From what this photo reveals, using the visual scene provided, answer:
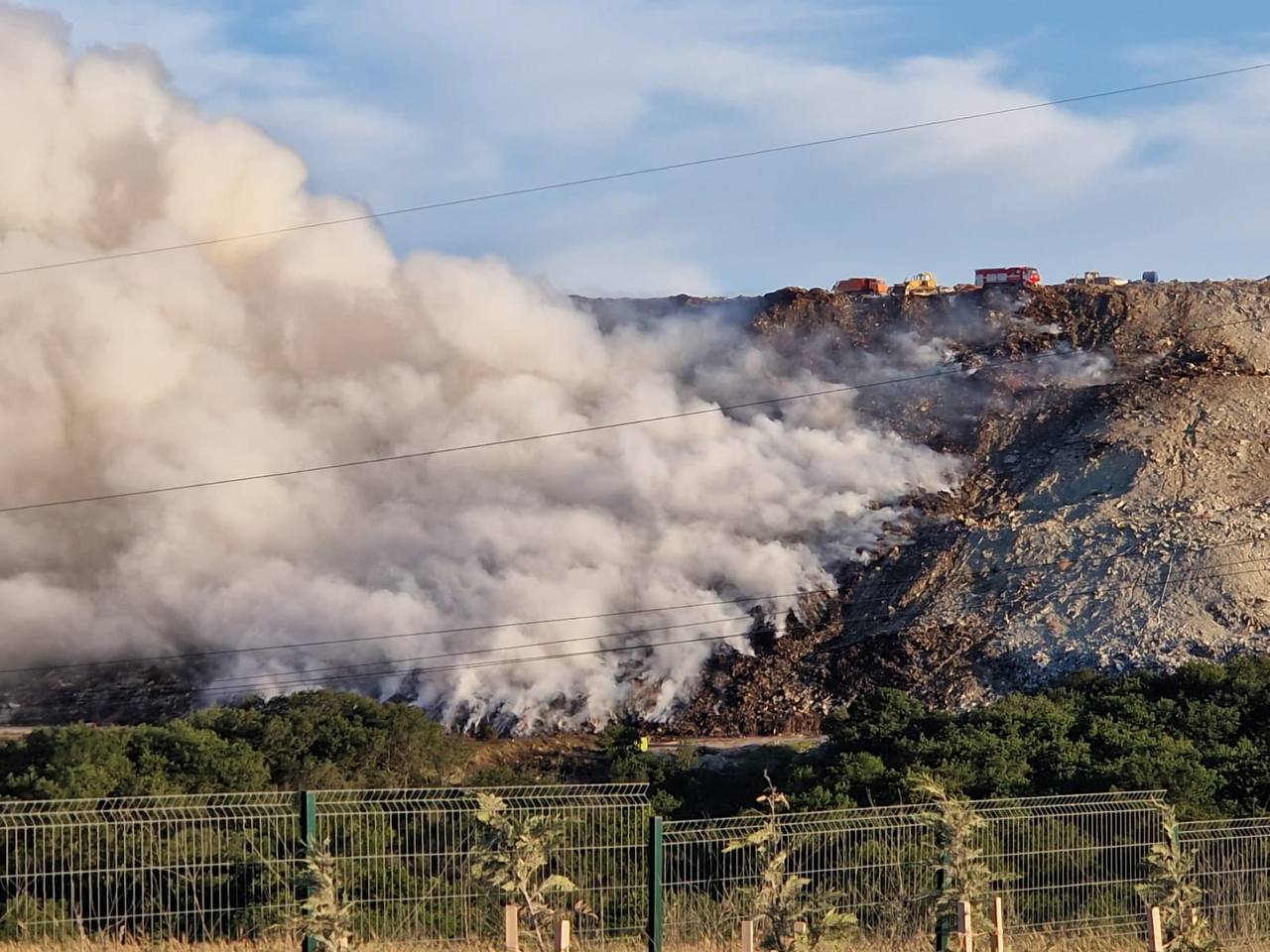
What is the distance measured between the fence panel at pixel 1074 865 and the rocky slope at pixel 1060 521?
117 feet

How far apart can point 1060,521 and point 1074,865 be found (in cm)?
4934

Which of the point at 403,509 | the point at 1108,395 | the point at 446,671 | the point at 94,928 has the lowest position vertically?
the point at 94,928

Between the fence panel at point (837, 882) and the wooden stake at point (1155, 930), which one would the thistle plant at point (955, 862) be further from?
the wooden stake at point (1155, 930)

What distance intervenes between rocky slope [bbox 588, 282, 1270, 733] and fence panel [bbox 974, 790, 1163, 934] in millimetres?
35534

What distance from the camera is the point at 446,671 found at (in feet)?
225

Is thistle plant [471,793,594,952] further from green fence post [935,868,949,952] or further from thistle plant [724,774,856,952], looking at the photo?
green fence post [935,868,949,952]

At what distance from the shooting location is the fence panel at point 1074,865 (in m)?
21.5

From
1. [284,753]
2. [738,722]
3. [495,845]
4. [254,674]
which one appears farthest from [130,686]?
[495,845]

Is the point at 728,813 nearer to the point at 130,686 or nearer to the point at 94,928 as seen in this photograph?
the point at 94,928

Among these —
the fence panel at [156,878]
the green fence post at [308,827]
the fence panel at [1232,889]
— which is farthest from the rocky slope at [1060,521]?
the green fence post at [308,827]

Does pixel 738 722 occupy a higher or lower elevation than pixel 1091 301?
lower

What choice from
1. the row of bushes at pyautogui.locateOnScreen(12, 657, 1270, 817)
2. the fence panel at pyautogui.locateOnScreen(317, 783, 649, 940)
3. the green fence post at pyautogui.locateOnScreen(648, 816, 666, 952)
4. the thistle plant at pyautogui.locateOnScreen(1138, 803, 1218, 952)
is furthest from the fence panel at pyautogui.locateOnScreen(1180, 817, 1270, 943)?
the row of bushes at pyautogui.locateOnScreen(12, 657, 1270, 817)

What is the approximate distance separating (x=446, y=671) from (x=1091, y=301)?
45.1 m

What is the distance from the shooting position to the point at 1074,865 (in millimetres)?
23781
